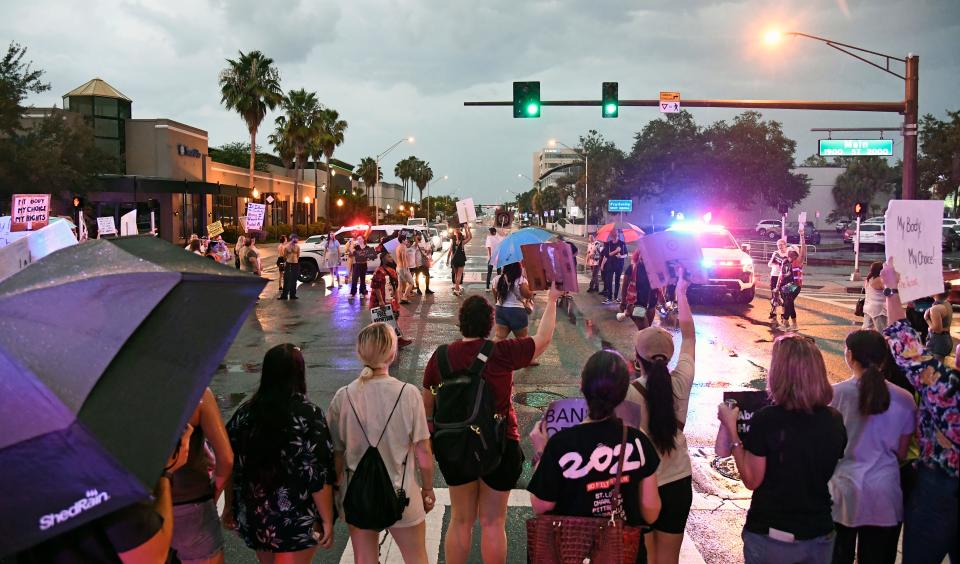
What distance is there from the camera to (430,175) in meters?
147

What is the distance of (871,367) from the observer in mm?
3492

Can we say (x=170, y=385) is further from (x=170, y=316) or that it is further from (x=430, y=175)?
(x=430, y=175)

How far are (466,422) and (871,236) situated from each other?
4648cm

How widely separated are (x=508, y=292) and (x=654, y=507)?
20.1ft

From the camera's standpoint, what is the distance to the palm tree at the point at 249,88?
48.9 metres

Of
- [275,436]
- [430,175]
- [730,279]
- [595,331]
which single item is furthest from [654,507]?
[430,175]

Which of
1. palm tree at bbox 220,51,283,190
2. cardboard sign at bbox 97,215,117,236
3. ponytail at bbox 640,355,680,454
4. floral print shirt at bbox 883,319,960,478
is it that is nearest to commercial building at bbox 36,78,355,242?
palm tree at bbox 220,51,283,190

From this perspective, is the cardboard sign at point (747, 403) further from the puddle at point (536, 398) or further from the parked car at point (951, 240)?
the parked car at point (951, 240)

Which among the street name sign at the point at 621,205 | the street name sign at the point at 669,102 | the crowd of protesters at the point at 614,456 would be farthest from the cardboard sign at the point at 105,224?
the street name sign at the point at 621,205

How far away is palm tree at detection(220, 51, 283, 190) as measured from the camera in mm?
48938

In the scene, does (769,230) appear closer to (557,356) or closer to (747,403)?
(557,356)

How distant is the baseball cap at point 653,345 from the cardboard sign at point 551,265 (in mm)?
1257

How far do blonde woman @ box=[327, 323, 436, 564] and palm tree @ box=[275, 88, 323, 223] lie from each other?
2238 inches

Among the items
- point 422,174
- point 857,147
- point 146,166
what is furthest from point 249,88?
point 422,174
